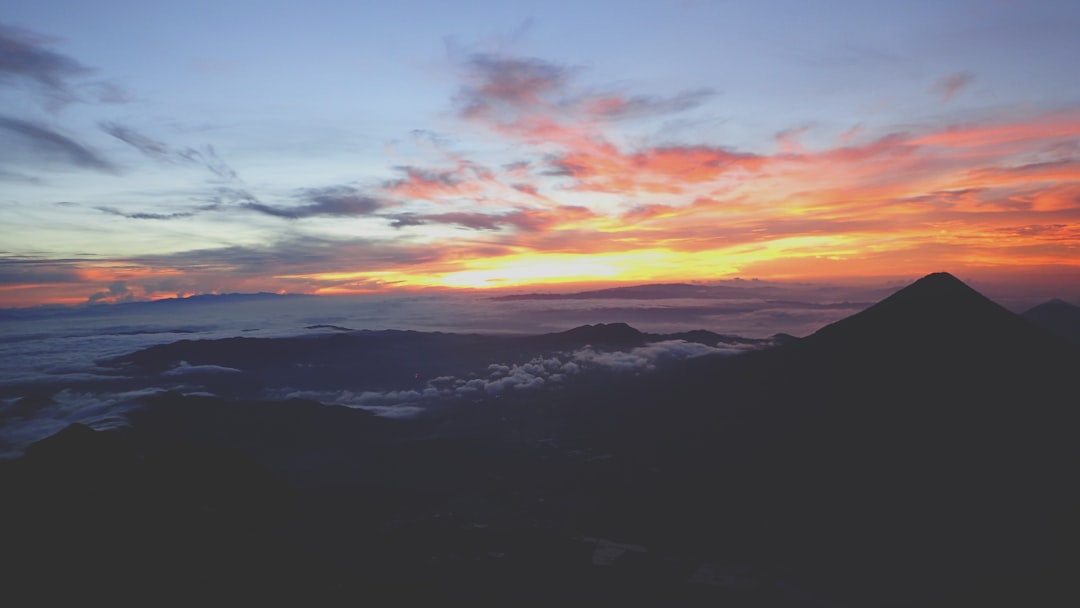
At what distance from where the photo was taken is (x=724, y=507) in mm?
97875

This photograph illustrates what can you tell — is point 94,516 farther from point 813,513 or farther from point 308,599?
point 813,513

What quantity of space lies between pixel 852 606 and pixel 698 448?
6390cm

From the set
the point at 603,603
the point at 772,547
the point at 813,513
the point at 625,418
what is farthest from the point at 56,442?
the point at 625,418

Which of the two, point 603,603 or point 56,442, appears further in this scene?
point 56,442

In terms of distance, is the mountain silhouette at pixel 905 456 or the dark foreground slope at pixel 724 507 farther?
the mountain silhouette at pixel 905 456

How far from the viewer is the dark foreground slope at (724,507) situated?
6756cm

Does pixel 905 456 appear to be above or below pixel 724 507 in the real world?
above

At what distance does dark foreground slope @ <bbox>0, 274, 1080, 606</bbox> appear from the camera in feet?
222

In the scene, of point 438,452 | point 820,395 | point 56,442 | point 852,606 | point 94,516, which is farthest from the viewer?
point 438,452

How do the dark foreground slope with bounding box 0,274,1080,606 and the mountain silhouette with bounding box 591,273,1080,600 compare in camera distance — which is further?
the mountain silhouette with bounding box 591,273,1080,600

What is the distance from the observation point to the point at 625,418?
182875 mm

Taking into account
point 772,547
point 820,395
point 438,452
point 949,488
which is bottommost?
point 438,452

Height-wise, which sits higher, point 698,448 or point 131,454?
point 131,454

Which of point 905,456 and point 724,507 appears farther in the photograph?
Answer: point 724,507
